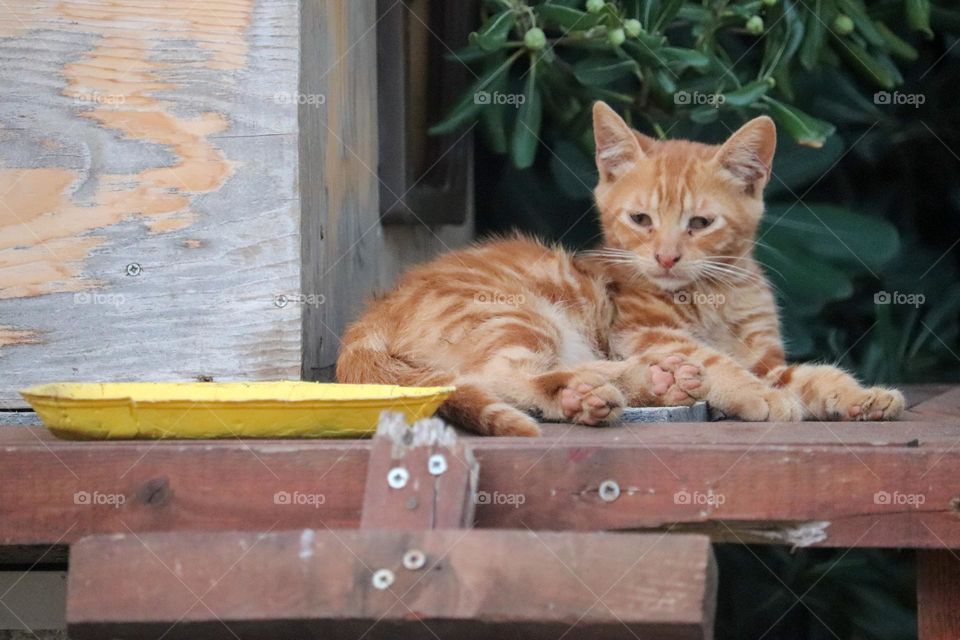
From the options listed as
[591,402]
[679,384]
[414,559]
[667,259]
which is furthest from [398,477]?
[667,259]

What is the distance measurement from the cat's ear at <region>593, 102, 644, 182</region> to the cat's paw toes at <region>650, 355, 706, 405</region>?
89 cm

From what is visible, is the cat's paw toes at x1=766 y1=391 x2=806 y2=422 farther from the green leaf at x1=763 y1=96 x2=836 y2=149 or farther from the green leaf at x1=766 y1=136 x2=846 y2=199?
the green leaf at x1=766 y1=136 x2=846 y2=199

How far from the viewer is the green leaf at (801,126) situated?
3221 mm

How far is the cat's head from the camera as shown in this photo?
3.09 metres

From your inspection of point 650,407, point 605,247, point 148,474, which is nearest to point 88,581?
point 148,474

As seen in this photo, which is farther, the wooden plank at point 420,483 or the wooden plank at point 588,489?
the wooden plank at point 588,489

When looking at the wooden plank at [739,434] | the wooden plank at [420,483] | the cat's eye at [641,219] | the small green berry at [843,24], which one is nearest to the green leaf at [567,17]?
the cat's eye at [641,219]

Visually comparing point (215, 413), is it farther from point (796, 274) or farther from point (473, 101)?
point (796, 274)

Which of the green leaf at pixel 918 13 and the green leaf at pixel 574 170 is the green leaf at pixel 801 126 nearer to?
the green leaf at pixel 918 13

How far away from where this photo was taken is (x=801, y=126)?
3238 millimetres

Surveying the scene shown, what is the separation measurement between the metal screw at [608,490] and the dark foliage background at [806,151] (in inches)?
66.3

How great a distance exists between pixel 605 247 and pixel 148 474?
1785 millimetres

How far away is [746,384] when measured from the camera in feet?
8.57

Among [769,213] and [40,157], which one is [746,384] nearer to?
[769,213]
